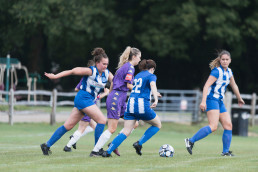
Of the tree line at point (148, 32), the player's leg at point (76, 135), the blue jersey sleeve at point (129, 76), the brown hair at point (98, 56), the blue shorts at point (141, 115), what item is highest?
the tree line at point (148, 32)

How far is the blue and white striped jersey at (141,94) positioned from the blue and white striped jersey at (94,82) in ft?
1.88

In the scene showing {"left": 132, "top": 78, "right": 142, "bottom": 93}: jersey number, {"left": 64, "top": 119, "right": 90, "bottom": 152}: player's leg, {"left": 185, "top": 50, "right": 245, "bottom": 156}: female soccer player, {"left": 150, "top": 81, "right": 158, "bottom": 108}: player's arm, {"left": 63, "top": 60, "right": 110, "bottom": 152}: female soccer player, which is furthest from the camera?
{"left": 64, "top": 119, "right": 90, "bottom": 152}: player's leg

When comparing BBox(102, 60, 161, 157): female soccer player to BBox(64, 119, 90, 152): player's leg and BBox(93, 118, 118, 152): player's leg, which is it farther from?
BBox(64, 119, 90, 152): player's leg

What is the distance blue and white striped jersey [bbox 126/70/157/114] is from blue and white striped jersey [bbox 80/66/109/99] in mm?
573

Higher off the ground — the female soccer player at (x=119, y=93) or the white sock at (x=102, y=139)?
the female soccer player at (x=119, y=93)

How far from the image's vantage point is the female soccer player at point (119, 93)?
35.3 ft

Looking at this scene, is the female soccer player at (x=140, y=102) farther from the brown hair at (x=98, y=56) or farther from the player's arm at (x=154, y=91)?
the brown hair at (x=98, y=56)

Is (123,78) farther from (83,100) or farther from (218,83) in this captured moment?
(218,83)

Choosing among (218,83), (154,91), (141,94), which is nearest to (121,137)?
(141,94)

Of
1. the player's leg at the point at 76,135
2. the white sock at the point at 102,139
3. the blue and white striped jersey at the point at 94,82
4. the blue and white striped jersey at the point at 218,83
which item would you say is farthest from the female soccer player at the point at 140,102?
the player's leg at the point at 76,135

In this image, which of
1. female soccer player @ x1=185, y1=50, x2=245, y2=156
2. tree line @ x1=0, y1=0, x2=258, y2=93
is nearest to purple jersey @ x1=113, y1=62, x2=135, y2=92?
female soccer player @ x1=185, y1=50, x2=245, y2=156

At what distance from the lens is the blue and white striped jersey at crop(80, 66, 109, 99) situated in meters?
10.8

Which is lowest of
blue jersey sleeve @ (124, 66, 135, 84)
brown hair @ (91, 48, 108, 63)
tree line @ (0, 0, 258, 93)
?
blue jersey sleeve @ (124, 66, 135, 84)

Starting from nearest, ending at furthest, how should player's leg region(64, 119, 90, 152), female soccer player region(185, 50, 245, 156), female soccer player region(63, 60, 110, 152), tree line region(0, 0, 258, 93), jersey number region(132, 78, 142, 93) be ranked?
jersey number region(132, 78, 142, 93) → female soccer player region(185, 50, 245, 156) → female soccer player region(63, 60, 110, 152) → player's leg region(64, 119, 90, 152) → tree line region(0, 0, 258, 93)
